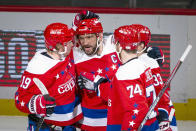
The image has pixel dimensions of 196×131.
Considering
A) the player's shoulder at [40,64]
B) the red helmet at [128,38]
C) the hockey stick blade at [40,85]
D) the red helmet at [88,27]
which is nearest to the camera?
the red helmet at [128,38]

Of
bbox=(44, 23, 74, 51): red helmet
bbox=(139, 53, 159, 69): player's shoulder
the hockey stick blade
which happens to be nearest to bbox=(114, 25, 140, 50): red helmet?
bbox=(139, 53, 159, 69): player's shoulder

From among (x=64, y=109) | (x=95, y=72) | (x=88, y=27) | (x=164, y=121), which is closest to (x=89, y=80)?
(x=95, y=72)

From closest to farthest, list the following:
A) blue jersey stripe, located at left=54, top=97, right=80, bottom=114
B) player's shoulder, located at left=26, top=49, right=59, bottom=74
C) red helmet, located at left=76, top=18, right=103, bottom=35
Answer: player's shoulder, located at left=26, top=49, right=59, bottom=74, blue jersey stripe, located at left=54, top=97, right=80, bottom=114, red helmet, located at left=76, top=18, right=103, bottom=35

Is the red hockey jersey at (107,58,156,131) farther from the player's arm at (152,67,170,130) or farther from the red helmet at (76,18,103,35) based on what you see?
the red helmet at (76,18,103,35)

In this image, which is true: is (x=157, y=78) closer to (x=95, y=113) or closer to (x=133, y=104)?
(x=133, y=104)

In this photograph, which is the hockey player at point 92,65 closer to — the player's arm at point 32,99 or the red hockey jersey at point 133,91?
the player's arm at point 32,99

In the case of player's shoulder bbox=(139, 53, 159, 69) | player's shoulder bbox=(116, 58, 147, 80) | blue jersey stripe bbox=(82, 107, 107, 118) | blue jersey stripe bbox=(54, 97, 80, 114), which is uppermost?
player's shoulder bbox=(116, 58, 147, 80)

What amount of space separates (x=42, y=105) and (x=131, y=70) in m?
0.62

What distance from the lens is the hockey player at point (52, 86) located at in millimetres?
2199

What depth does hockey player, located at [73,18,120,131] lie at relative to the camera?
98.4 inches

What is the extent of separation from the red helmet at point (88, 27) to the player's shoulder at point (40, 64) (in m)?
0.32

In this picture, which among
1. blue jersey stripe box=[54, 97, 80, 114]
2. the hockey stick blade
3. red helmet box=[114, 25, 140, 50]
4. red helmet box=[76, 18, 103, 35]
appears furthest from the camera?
red helmet box=[76, 18, 103, 35]

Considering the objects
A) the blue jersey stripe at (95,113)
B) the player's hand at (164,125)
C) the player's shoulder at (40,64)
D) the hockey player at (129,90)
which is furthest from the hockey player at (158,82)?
the player's shoulder at (40,64)

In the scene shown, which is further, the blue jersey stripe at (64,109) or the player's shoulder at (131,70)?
the blue jersey stripe at (64,109)
